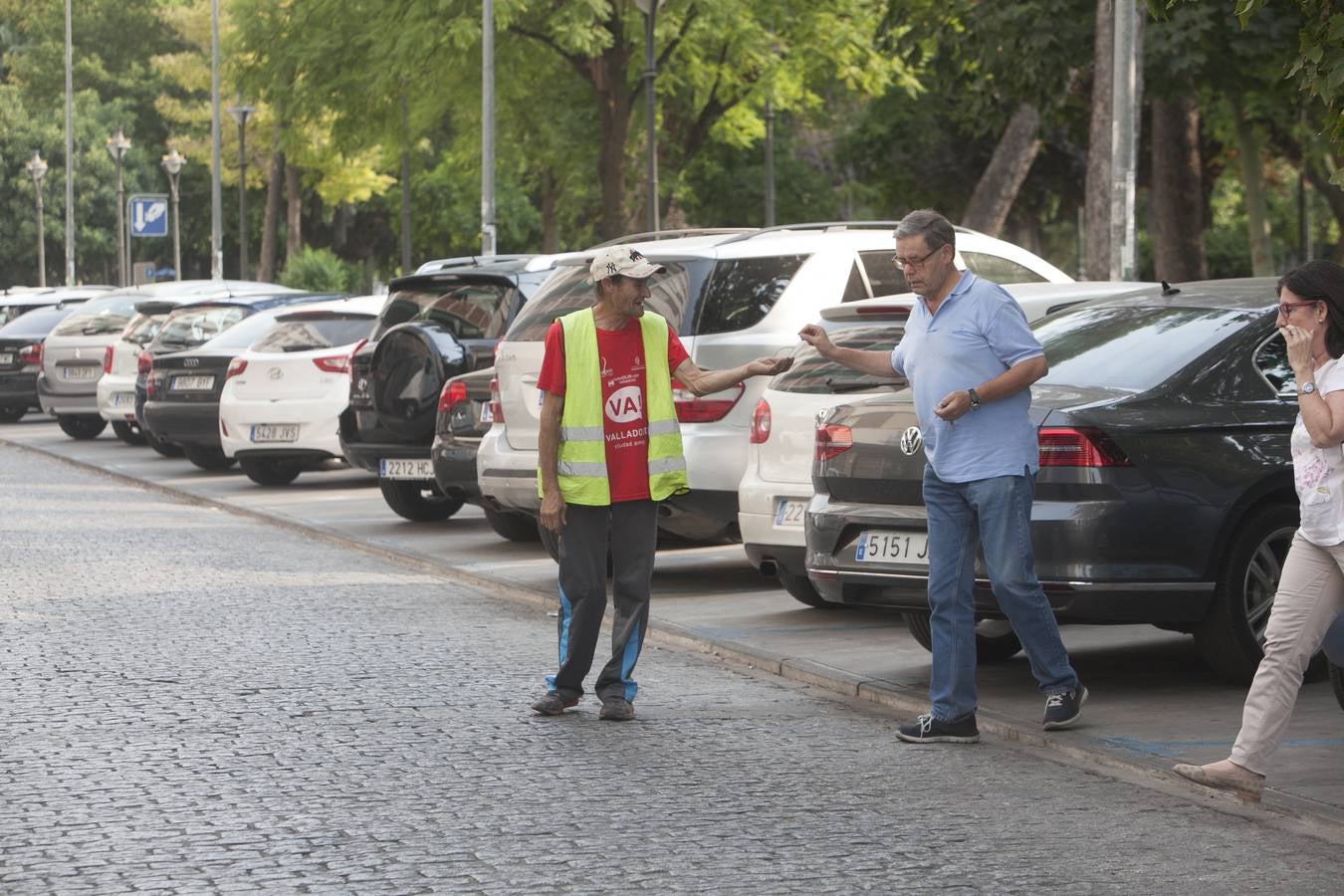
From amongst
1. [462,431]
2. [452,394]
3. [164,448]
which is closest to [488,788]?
[462,431]

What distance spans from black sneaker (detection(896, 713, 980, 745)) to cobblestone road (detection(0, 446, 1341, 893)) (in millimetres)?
116

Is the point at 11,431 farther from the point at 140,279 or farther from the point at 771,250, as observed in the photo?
the point at 771,250

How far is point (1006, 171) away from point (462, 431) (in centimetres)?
2250

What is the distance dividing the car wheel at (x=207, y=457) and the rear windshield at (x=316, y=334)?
9.91 feet

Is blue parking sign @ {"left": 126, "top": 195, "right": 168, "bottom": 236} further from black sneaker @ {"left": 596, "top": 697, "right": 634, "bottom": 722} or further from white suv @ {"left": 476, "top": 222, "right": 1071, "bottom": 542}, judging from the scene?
black sneaker @ {"left": 596, "top": 697, "right": 634, "bottom": 722}

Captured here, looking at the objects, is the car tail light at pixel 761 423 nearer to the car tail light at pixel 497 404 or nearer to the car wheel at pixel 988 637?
the car wheel at pixel 988 637

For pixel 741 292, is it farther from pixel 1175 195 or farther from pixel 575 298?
pixel 1175 195

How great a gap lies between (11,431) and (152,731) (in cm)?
2418

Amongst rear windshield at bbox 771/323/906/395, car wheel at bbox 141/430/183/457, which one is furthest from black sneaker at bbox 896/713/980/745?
car wheel at bbox 141/430/183/457

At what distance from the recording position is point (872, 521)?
8766 mm

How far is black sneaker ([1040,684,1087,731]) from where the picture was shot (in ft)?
26.0

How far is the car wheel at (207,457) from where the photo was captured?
22516mm

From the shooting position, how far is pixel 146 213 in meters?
49.0

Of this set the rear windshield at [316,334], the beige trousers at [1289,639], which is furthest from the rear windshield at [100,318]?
the beige trousers at [1289,639]
